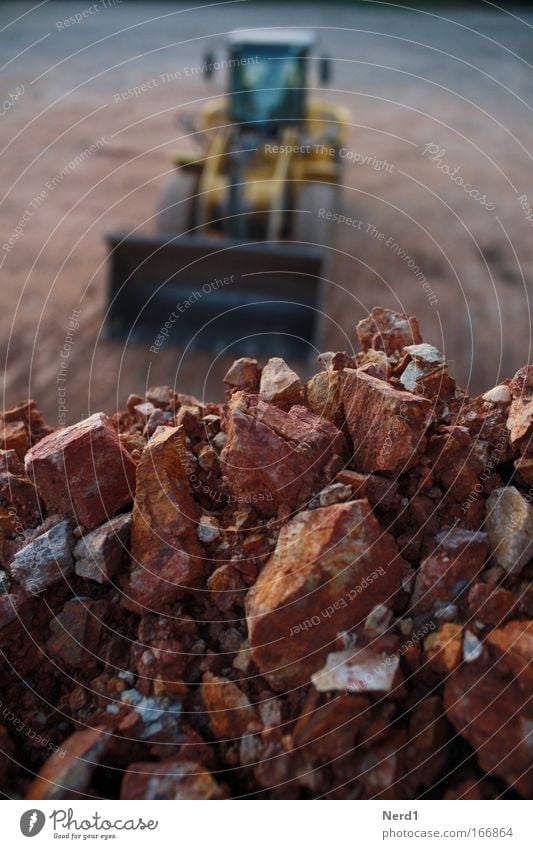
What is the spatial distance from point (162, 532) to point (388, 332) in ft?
5.04

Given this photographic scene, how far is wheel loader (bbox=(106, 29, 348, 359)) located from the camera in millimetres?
6723

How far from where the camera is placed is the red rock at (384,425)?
2.47 meters

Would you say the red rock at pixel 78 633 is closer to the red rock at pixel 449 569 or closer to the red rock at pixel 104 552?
the red rock at pixel 104 552

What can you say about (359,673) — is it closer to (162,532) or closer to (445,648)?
(445,648)

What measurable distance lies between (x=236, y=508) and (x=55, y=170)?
33.7 ft

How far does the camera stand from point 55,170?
36.0ft

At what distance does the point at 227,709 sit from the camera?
2.15 metres

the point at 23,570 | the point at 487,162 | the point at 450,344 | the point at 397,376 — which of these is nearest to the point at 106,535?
the point at 23,570

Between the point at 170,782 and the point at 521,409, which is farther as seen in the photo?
the point at 521,409

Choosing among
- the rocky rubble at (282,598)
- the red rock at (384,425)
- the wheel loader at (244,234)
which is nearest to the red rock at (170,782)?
the rocky rubble at (282,598)

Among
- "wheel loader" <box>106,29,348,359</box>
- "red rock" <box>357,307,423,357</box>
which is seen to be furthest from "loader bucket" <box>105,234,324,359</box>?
"red rock" <box>357,307,423,357</box>

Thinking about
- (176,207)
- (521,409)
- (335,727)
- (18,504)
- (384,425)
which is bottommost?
(335,727)

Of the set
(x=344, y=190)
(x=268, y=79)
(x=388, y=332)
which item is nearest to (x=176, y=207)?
(x=268, y=79)

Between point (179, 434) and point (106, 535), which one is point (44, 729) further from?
point (179, 434)
